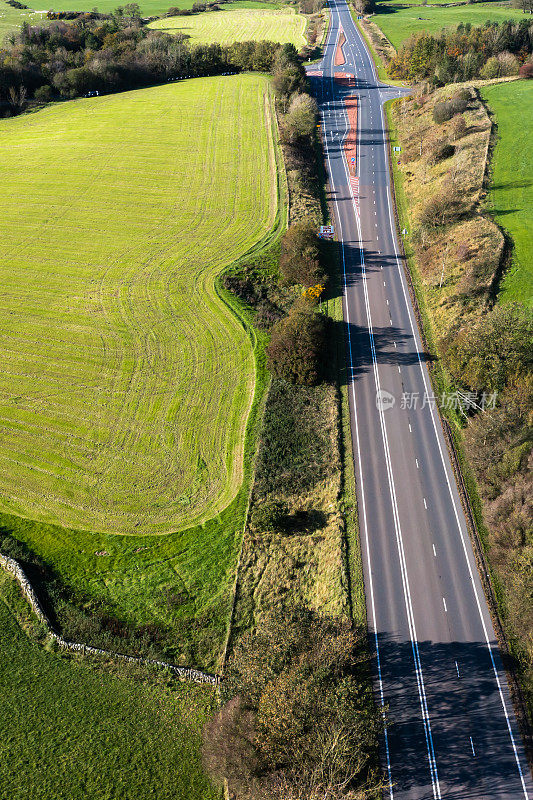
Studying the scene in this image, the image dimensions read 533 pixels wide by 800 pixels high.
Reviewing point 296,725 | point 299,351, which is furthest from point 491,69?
point 296,725

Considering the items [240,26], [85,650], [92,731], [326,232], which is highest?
[240,26]

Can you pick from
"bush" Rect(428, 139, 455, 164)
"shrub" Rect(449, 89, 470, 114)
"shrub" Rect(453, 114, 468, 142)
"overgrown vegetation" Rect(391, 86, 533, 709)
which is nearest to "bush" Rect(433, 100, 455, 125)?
"overgrown vegetation" Rect(391, 86, 533, 709)

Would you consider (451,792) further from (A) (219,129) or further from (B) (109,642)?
(A) (219,129)

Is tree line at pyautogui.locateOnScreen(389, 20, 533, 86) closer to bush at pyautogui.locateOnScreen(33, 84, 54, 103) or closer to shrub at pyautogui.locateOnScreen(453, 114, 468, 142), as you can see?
shrub at pyautogui.locateOnScreen(453, 114, 468, 142)

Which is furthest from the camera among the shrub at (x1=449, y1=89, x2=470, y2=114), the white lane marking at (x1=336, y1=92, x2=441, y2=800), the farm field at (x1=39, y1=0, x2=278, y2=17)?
the farm field at (x1=39, y1=0, x2=278, y2=17)

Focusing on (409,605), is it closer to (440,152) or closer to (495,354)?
(495,354)

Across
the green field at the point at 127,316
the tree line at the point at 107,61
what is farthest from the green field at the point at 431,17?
the green field at the point at 127,316
